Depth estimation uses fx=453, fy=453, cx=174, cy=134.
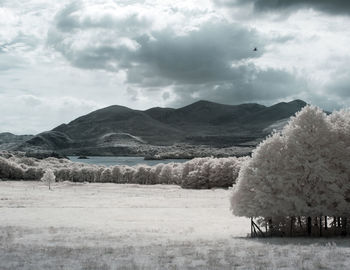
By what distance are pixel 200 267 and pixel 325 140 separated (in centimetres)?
2838

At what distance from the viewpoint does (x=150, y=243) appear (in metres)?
40.4

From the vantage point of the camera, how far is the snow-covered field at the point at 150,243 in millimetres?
27312

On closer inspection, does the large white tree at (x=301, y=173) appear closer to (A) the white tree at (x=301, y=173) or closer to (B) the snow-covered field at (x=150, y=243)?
(A) the white tree at (x=301, y=173)

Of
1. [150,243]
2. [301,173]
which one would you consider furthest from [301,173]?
[150,243]

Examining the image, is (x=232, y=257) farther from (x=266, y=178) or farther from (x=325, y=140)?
(x=325, y=140)

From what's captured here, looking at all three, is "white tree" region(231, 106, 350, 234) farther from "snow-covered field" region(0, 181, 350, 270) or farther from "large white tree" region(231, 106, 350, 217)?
"snow-covered field" region(0, 181, 350, 270)

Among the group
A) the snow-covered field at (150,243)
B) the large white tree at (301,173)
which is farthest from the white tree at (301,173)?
the snow-covered field at (150,243)

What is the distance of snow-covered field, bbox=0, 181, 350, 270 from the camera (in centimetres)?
2731

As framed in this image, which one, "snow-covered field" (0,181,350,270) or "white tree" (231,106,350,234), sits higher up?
"white tree" (231,106,350,234)

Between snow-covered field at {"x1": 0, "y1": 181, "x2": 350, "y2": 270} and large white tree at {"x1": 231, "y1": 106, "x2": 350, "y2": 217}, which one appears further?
large white tree at {"x1": 231, "y1": 106, "x2": 350, "y2": 217}

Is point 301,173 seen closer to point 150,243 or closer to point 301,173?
point 301,173

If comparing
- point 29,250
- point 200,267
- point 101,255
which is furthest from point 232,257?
point 29,250

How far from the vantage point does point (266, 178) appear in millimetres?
49938

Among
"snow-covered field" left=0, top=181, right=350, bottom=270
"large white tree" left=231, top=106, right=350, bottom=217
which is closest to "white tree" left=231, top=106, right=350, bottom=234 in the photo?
"large white tree" left=231, top=106, right=350, bottom=217
